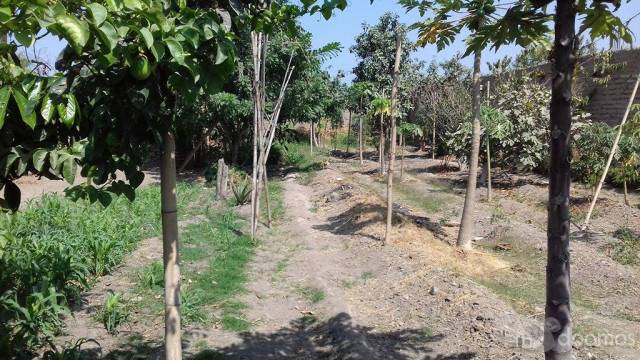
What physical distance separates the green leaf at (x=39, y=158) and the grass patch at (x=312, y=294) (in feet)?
14.4

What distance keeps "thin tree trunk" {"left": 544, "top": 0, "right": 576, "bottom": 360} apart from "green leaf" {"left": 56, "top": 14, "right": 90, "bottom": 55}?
1.57m

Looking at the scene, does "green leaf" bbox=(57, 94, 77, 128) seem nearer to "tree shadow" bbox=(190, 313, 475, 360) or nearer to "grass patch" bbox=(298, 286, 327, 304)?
"tree shadow" bbox=(190, 313, 475, 360)

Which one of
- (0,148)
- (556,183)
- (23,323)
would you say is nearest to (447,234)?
(23,323)

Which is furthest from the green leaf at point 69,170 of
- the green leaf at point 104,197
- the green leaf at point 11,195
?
the green leaf at point 11,195

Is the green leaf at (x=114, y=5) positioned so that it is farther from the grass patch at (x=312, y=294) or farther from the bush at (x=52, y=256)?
the grass patch at (x=312, y=294)

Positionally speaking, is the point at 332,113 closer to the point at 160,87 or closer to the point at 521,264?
the point at 521,264

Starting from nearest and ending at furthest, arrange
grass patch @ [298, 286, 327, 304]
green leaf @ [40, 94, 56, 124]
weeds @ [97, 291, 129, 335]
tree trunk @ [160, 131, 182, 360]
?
1. green leaf @ [40, 94, 56, 124]
2. tree trunk @ [160, 131, 182, 360]
3. weeds @ [97, 291, 129, 335]
4. grass patch @ [298, 286, 327, 304]

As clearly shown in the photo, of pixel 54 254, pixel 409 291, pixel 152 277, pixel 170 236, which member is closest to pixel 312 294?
pixel 409 291

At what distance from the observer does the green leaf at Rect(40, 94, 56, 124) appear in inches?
67.2

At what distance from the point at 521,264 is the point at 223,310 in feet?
12.6

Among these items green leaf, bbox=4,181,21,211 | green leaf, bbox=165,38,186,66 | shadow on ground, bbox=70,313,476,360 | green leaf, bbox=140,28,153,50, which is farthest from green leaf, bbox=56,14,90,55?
shadow on ground, bbox=70,313,476,360

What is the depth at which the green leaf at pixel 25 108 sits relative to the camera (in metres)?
1.58

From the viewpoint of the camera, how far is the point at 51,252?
6.01m

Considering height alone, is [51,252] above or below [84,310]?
above
